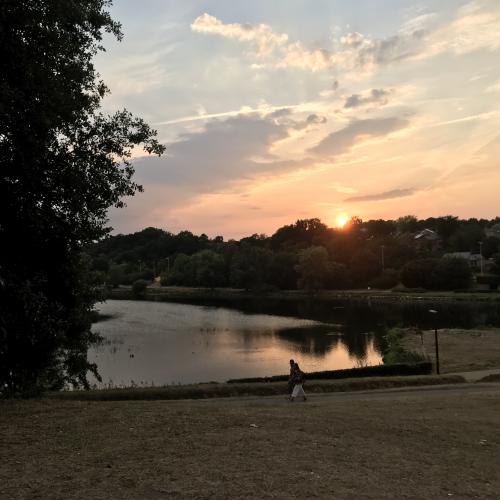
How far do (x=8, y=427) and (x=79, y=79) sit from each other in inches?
316

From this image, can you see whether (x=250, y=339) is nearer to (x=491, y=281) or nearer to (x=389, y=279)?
(x=491, y=281)

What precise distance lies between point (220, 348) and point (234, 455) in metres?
38.8

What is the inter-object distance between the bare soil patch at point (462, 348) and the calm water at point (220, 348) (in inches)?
145

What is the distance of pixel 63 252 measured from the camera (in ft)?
41.0

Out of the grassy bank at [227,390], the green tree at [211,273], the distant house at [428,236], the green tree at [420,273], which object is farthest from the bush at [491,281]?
the grassy bank at [227,390]

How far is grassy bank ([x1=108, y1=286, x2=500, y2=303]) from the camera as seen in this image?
92.3 meters

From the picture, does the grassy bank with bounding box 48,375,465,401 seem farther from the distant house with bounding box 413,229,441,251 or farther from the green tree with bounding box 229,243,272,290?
the distant house with bounding box 413,229,441,251

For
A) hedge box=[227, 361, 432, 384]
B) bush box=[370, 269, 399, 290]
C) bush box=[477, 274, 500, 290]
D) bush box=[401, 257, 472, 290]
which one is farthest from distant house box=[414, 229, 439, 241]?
hedge box=[227, 361, 432, 384]

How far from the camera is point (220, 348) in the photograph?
45.8 m

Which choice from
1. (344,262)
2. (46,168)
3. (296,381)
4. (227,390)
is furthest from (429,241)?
(46,168)

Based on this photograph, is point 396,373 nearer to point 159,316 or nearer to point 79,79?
point 79,79

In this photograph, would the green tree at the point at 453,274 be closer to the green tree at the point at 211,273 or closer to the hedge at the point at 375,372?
the green tree at the point at 211,273

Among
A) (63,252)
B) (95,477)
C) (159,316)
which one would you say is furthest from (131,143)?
(159,316)

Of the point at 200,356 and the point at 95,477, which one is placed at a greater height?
the point at 95,477
